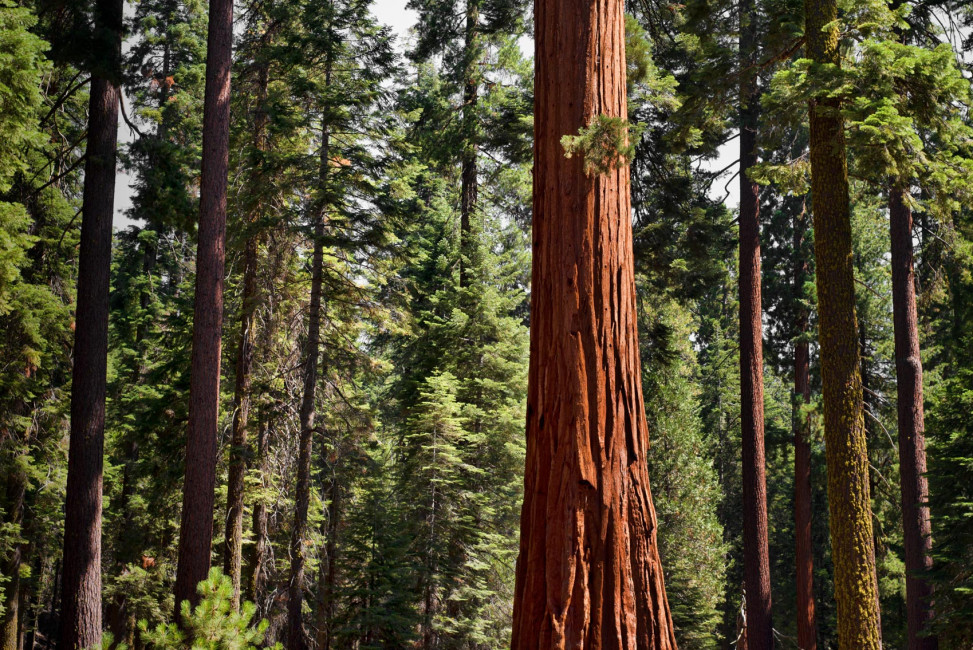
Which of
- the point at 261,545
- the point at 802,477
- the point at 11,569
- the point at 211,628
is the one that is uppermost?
the point at 802,477

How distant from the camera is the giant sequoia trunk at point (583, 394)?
3699mm

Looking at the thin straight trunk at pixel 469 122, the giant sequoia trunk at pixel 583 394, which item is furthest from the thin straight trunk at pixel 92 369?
the giant sequoia trunk at pixel 583 394

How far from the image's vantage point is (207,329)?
32.0ft

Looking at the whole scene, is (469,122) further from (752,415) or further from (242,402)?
(752,415)

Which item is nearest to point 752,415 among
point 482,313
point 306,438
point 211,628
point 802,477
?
point 482,313

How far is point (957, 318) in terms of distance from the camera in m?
19.7

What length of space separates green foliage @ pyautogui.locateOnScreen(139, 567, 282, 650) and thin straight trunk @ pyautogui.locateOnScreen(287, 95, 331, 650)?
7005 mm

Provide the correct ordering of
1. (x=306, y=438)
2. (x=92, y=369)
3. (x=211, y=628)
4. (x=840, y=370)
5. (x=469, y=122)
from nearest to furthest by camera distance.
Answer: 1. (x=211, y=628)
2. (x=840, y=370)
3. (x=92, y=369)
4. (x=306, y=438)
5. (x=469, y=122)

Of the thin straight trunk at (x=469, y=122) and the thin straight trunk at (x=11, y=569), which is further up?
the thin straight trunk at (x=469, y=122)

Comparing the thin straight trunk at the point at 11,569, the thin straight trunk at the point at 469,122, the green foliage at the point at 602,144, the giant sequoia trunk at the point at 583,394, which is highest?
the thin straight trunk at the point at 469,122

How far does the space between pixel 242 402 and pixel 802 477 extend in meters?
15.9

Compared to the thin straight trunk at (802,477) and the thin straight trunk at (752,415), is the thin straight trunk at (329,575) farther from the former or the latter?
the thin straight trunk at (802,477)

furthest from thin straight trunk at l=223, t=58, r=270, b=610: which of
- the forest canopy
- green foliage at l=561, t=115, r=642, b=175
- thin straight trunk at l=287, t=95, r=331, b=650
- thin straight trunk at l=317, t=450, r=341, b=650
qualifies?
green foliage at l=561, t=115, r=642, b=175

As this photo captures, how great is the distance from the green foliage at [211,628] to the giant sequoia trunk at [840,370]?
5.57 meters
